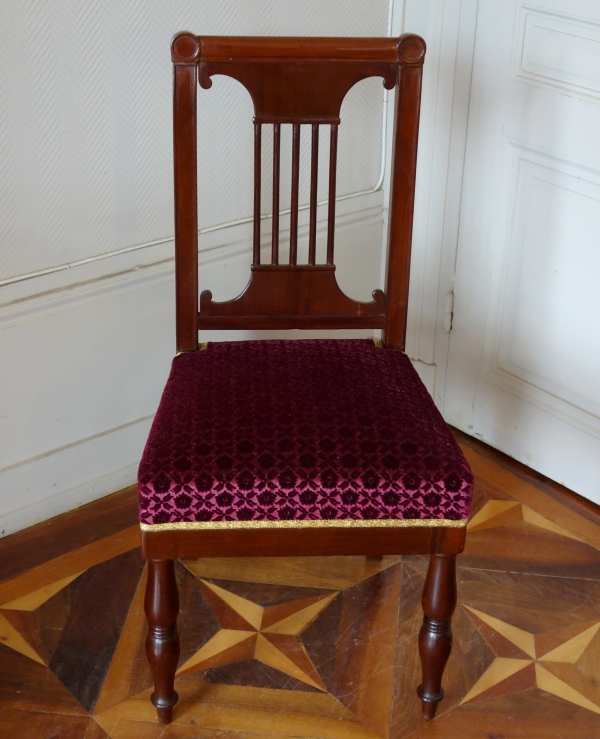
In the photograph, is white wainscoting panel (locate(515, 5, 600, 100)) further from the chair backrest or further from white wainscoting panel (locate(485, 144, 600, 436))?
the chair backrest

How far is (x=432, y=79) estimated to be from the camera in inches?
81.2

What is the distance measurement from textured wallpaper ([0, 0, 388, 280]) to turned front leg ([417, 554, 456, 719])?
38.1 inches

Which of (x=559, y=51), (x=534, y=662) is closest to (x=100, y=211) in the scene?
(x=559, y=51)

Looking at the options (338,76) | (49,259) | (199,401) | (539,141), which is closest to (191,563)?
(199,401)

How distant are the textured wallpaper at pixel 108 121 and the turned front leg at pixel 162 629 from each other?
73 cm

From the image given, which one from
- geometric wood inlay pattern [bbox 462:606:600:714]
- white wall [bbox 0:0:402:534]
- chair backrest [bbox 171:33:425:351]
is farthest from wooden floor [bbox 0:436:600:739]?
chair backrest [bbox 171:33:425:351]

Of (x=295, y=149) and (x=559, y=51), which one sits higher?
(x=559, y=51)

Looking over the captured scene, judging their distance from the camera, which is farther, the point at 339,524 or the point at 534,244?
the point at 534,244

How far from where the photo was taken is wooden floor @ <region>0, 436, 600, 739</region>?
4.94 feet

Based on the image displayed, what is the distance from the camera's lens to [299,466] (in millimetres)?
1292

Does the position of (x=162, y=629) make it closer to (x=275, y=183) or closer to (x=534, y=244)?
(x=275, y=183)

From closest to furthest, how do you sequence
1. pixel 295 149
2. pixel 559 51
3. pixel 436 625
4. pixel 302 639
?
pixel 436 625
pixel 295 149
pixel 302 639
pixel 559 51

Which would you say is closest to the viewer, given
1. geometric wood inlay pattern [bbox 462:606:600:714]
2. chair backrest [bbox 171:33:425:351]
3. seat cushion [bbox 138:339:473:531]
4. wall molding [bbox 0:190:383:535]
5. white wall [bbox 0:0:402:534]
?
seat cushion [bbox 138:339:473:531]

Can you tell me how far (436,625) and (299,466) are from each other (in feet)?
1.17
